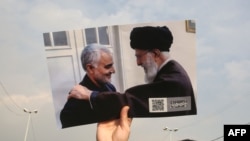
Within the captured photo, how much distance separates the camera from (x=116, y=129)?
5.25m

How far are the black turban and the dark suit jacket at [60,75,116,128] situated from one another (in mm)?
771

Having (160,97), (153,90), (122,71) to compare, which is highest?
(122,71)

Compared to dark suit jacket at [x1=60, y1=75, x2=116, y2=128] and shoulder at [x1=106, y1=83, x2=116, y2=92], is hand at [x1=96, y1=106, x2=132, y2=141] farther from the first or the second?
shoulder at [x1=106, y1=83, x2=116, y2=92]

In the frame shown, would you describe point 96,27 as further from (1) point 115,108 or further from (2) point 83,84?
(1) point 115,108

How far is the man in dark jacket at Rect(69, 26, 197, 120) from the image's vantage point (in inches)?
199

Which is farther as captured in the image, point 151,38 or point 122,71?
point 122,71

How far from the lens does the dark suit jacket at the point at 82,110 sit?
523 cm

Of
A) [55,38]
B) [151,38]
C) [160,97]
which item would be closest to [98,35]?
[55,38]

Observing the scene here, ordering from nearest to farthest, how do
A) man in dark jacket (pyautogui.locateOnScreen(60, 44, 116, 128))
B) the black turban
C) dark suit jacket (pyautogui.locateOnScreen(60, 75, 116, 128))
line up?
the black turban
man in dark jacket (pyautogui.locateOnScreen(60, 44, 116, 128))
dark suit jacket (pyautogui.locateOnScreen(60, 75, 116, 128))

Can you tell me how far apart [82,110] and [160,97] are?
3.94 feet

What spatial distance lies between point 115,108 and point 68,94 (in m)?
0.75

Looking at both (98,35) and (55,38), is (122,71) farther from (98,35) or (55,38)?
(55,38)

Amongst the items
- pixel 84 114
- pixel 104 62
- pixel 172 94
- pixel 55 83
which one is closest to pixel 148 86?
pixel 172 94

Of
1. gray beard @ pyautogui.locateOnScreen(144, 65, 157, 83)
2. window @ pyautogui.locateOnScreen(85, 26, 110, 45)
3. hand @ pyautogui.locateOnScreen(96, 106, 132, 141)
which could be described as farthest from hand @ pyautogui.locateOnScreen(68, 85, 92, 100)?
gray beard @ pyautogui.locateOnScreen(144, 65, 157, 83)
